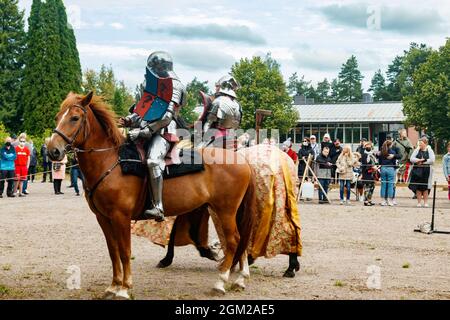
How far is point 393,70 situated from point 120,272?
121073 millimetres

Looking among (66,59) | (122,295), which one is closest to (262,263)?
(122,295)

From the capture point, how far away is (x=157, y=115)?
25.3 ft

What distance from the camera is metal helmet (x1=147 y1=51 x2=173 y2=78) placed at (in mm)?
7863

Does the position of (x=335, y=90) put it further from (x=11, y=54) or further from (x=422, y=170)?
(x=422, y=170)

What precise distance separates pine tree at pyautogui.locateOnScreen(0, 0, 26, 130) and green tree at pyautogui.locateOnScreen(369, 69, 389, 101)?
79632 mm

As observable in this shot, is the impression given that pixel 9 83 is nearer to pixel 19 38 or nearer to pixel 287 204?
pixel 19 38

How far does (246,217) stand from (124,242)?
5.92ft

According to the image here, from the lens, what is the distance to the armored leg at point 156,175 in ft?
24.9

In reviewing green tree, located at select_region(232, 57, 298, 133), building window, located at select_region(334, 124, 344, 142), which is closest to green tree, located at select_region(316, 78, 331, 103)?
building window, located at select_region(334, 124, 344, 142)

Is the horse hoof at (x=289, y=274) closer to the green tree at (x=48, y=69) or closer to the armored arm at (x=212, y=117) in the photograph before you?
the armored arm at (x=212, y=117)

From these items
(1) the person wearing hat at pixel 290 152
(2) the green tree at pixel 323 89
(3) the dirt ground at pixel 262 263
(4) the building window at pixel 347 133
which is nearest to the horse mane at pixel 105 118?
(3) the dirt ground at pixel 262 263

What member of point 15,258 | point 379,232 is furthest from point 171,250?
point 379,232

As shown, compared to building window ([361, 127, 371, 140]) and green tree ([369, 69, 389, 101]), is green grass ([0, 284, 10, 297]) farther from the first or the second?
green tree ([369, 69, 389, 101])

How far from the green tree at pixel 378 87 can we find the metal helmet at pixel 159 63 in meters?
115
